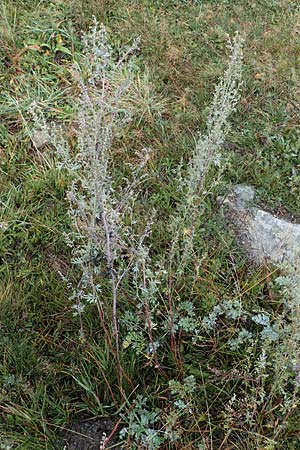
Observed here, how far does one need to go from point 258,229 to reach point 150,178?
729 mm

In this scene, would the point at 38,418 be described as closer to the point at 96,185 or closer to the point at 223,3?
the point at 96,185

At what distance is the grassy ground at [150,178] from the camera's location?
7.87ft

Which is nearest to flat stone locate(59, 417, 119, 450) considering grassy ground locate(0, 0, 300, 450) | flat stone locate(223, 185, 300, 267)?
grassy ground locate(0, 0, 300, 450)

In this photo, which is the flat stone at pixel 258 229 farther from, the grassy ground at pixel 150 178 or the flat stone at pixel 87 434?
the flat stone at pixel 87 434

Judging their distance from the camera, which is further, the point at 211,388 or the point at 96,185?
the point at 211,388

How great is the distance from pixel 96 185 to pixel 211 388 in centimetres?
111

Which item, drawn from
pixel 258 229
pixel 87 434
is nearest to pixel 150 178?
pixel 258 229

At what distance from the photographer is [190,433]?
7.56ft

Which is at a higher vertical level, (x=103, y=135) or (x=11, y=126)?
→ (x=103, y=135)

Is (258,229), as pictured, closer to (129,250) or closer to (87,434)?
(129,250)

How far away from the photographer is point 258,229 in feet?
10.3

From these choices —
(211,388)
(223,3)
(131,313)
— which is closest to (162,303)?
(131,313)

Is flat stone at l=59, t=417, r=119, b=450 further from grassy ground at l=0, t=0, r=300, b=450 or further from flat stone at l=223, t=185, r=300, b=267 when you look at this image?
flat stone at l=223, t=185, r=300, b=267

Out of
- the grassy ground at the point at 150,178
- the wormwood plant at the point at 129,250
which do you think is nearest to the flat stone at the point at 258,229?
the grassy ground at the point at 150,178
